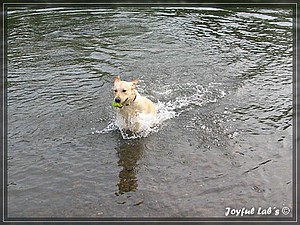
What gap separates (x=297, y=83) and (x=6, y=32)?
41.1 feet

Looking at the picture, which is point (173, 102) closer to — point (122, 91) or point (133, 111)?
point (133, 111)

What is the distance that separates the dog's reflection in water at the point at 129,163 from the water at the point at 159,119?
0.02 meters

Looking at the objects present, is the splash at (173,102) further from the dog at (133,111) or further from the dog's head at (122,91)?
the dog's head at (122,91)

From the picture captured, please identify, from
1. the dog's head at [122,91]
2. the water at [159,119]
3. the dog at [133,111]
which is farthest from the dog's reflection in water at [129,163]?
the dog's head at [122,91]

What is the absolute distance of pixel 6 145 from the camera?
9.45 meters

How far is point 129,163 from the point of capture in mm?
8719

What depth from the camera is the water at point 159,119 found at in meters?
7.64

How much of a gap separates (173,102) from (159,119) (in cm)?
123

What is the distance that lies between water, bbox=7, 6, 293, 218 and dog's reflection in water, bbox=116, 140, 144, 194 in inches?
0.9

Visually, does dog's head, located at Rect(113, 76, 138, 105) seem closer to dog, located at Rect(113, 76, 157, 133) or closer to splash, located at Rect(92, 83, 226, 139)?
dog, located at Rect(113, 76, 157, 133)

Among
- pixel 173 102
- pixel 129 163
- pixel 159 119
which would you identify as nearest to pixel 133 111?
pixel 159 119

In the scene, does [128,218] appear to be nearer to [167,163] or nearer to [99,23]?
[167,163]

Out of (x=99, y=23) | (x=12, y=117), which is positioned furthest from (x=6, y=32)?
(x=12, y=117)

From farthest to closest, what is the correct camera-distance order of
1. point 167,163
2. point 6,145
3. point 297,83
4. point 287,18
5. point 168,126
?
point 287,18 → point 297,83 → point 168,126 → point 6,145 → point 167,163
